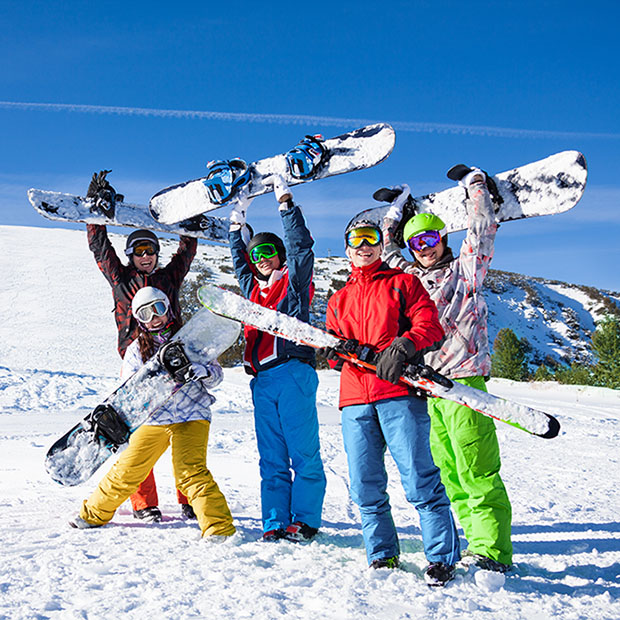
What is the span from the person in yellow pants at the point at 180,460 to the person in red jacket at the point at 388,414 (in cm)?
97

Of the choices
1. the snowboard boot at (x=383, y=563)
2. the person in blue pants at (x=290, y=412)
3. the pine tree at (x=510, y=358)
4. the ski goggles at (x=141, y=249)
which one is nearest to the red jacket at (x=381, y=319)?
the person in blue pants at (x=290, y=412)

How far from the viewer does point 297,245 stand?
3.53 m

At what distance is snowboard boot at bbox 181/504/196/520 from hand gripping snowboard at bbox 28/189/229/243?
7.22ft

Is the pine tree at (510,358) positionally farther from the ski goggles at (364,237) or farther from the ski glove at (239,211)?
the ski goggles at (364,237)

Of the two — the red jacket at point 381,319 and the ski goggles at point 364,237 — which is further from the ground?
the ski goggles at point 364,237

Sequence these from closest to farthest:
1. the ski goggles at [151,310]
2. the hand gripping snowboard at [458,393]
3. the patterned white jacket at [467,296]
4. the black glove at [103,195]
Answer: the hand gripping snowboard at [458,393], the patterned white jacket at [467,296], the ski goggles at [151,310], the black glove at [103,195]

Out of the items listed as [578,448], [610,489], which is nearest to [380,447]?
[610,489]

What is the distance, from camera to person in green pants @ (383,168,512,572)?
3143 millimetres

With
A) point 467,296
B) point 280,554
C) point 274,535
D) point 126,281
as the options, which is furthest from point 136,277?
point 467,296

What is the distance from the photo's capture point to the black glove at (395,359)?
2.77 metres

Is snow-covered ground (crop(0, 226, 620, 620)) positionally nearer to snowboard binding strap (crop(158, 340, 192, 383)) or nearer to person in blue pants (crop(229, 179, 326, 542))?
person in blue pants (crop(229, 179, 326, 542))

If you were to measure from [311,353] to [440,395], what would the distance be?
40.7 inches

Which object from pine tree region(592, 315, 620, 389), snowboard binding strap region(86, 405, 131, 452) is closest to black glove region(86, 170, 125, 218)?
snowboard binding strap region(86, 405, 131, 452)

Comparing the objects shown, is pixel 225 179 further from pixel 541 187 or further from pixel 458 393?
pixel 458 393
